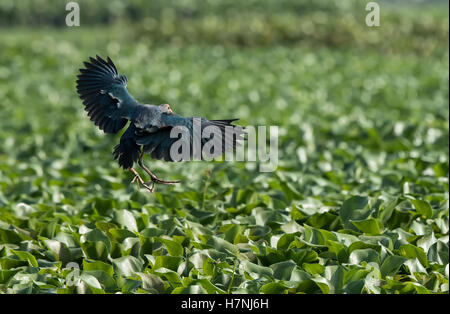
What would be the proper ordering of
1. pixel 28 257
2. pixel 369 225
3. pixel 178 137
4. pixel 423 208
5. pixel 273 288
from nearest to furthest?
pixel 178 137
pixel 273 288
pixel 28 257
pixel 369 225
pixel 423 208

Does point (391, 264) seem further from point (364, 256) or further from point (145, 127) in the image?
point (145, 127)

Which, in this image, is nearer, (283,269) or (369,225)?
(283,269)

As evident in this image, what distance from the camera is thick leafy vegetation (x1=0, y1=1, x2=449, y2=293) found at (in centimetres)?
270

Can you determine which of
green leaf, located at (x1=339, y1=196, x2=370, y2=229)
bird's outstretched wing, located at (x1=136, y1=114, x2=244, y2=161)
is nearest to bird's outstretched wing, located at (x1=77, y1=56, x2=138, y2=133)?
bird's outstretched wing, located at (x1=136, y1=114, x2=244, y2=161)

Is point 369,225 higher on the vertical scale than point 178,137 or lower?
lower

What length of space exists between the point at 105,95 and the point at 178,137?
0.29 m

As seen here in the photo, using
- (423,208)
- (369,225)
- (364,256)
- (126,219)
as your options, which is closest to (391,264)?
(364,256)

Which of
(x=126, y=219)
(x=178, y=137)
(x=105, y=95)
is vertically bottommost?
(x=126, y=219)

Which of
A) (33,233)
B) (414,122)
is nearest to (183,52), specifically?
(414,122)

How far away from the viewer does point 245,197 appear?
3857 mm

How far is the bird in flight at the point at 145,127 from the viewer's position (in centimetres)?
163

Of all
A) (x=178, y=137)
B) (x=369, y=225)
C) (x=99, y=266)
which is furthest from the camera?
(x=369, y=225)

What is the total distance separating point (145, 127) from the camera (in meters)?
1.67

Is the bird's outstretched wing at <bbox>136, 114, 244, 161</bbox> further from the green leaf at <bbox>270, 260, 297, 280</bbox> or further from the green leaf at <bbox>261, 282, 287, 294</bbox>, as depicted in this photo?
the green leaf at <bbox>270, 260, 297, 280</bbox>
